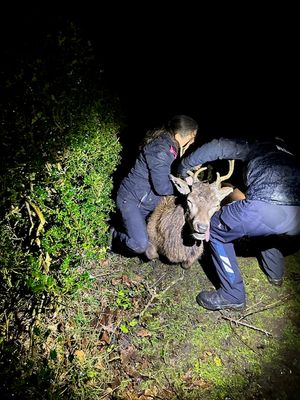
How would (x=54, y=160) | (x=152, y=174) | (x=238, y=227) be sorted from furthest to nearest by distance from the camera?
(x=152, y=174), (x=238, y=227), (x=54, y=160)

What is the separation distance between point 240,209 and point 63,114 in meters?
2.20

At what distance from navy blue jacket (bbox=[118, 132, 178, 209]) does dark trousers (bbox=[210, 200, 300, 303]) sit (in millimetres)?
921

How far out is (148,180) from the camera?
476 cm

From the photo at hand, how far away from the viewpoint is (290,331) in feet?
14.2

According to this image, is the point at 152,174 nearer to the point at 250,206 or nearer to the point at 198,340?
the point at 250,206

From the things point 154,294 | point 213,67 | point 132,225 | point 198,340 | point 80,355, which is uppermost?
point 213,67

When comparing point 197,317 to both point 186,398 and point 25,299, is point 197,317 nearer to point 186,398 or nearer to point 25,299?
point 186,398

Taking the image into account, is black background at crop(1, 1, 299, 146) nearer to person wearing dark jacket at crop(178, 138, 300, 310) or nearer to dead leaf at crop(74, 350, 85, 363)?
person wearing dark jacket at crop(178, 138, 300, 310)

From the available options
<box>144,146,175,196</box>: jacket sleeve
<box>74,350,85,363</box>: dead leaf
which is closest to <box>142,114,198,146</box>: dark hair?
<box>144,146,175,196</box>: jacket sleeve

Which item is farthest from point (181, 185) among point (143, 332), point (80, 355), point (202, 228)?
point (80, 355)

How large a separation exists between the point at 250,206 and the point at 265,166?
0.49 metres

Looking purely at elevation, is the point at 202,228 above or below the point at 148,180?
below

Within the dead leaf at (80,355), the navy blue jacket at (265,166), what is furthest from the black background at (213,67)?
the dead leaf at (80,355)

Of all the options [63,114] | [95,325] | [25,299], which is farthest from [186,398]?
[63,114]
